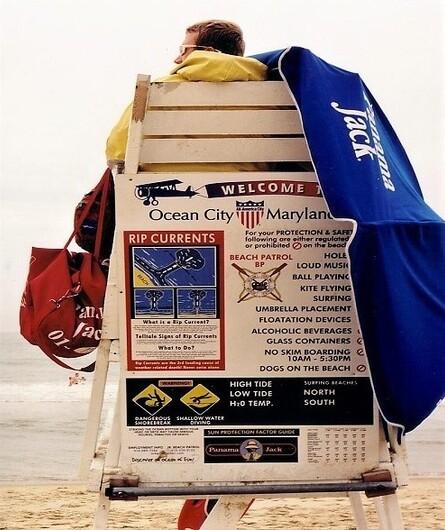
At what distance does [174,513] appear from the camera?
6797 millimetres

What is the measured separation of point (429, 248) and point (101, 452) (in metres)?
1.28

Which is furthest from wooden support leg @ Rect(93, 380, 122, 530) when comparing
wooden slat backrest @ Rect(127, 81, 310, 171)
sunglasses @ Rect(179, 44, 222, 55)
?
sunglasses @ Rect(179, 44, 222, 55)

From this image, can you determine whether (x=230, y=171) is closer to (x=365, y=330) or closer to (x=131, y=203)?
(x=131, y=203)

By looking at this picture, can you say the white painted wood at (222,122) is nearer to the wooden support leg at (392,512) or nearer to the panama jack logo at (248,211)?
the panama jack logo at (248,211)

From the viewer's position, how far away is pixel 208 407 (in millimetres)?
2994

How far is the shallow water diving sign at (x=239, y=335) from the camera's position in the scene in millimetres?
2939

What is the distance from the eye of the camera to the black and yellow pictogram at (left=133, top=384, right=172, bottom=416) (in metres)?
2.99

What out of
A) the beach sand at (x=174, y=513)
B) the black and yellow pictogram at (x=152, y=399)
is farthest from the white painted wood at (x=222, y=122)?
the beach sand at (x=174, y=513)

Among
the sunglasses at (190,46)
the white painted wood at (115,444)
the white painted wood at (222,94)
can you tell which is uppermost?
the sunglasses at (190,46)

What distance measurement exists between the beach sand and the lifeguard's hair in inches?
156

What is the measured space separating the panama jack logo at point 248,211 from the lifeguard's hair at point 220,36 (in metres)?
0.68

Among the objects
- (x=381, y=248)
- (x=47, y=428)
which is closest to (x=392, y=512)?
(x=381, y=248)

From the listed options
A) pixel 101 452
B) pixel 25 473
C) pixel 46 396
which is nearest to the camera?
pixel 101 452

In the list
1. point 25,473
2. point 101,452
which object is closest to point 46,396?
point 25,473
